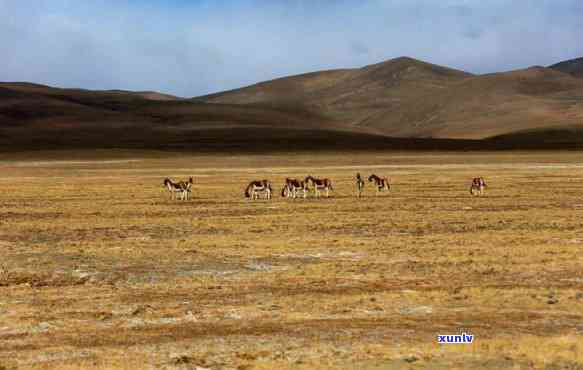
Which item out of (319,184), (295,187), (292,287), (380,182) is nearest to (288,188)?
(295,187)

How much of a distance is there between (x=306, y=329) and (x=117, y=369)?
292 cm

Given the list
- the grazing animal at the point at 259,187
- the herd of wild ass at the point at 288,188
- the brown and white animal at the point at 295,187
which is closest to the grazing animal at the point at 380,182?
the herd of wild ass at the point at 288,188

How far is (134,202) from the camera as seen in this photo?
37.2 metres

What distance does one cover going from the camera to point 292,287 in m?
15.9

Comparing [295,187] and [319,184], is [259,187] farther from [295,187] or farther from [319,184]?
[319,184]

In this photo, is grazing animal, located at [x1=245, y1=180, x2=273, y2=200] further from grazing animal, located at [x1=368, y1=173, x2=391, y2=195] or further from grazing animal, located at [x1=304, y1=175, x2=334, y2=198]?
grazing animal, located at [x1=368, y1=173, x2=391, y2=195]

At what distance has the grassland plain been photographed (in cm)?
1135

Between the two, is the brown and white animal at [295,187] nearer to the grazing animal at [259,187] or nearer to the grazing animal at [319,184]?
the grazing animal at [319,184]

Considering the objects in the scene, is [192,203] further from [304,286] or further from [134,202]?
[304,286]

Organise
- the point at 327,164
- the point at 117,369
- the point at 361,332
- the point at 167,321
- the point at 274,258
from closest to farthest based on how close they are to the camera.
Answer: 1. the point at 117,369
2. the point at 361,332
3. the point at 167,321
4. the point at 274,258
5. the point at 327,164

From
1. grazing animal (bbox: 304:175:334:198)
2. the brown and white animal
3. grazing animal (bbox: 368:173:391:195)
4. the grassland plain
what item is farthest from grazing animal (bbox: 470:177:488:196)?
the brown and white animal

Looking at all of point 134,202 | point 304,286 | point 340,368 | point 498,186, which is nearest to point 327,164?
point 498,186

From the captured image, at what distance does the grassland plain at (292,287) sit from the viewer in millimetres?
11352

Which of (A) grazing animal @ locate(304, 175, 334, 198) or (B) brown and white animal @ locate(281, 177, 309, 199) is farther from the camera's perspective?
(A) grazing animal @ locate(304, 175, 334, 198)
